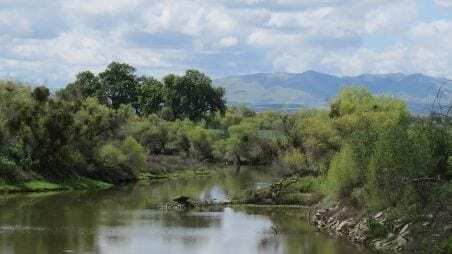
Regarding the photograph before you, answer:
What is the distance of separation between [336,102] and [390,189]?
1789 inches

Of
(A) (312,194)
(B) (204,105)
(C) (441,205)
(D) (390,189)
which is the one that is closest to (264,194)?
(A) (312,194)

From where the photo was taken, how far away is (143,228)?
62.2 metres

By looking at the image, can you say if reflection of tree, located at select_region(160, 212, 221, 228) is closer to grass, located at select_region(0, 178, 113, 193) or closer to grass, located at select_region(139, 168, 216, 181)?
grass, located at select_region(0, 178, 113, 193)

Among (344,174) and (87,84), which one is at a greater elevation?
(87,84)

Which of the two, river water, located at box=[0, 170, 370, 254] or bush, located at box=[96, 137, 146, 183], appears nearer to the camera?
river water, located at box=[0, 170, 370, 254]

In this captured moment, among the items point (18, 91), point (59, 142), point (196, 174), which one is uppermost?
point (18, 91)

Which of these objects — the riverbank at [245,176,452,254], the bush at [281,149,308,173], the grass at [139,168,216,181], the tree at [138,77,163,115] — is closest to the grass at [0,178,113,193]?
the grass at [139,168,216,181]

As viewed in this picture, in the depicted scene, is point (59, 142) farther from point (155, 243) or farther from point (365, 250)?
point (365, 250)

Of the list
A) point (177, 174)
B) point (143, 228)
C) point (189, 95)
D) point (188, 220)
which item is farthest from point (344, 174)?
point (189, 95)

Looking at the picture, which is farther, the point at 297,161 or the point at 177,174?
the point at 177,174

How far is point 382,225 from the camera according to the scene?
5597cm

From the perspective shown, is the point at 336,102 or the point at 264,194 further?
the point at 336,102

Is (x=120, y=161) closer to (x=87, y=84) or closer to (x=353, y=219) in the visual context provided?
(x=353, y=219)

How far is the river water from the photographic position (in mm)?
52625
